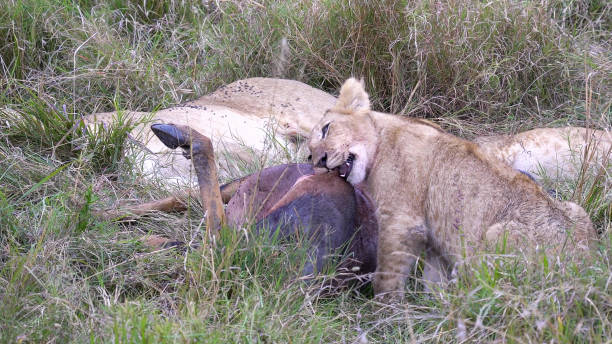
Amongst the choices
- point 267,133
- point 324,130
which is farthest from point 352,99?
point 267,133

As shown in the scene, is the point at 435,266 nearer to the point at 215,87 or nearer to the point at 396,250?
the point at 396,250

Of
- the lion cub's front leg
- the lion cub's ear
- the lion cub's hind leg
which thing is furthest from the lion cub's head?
the lion cub's hind leg

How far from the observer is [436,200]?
352 cm

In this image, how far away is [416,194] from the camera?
3.56 meters

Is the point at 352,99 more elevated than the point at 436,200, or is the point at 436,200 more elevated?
the point at 352,99

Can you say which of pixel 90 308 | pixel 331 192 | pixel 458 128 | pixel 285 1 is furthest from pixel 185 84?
pixel 90 308

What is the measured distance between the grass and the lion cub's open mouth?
61cm

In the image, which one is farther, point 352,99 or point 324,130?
point 352,99

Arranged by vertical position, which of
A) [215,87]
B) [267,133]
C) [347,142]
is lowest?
[215,87]

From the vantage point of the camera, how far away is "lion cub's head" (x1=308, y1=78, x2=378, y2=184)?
3.77 meters

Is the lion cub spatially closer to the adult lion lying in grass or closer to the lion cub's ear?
the lion cub's ear

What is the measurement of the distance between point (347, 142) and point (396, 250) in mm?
702

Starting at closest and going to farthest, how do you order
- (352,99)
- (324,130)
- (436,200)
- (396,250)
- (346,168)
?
(396,250)
(436,200)
(346,168)
(324,130)
(352,99)

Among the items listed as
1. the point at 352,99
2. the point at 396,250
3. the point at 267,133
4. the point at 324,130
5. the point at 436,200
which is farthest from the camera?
the point at 267,133
